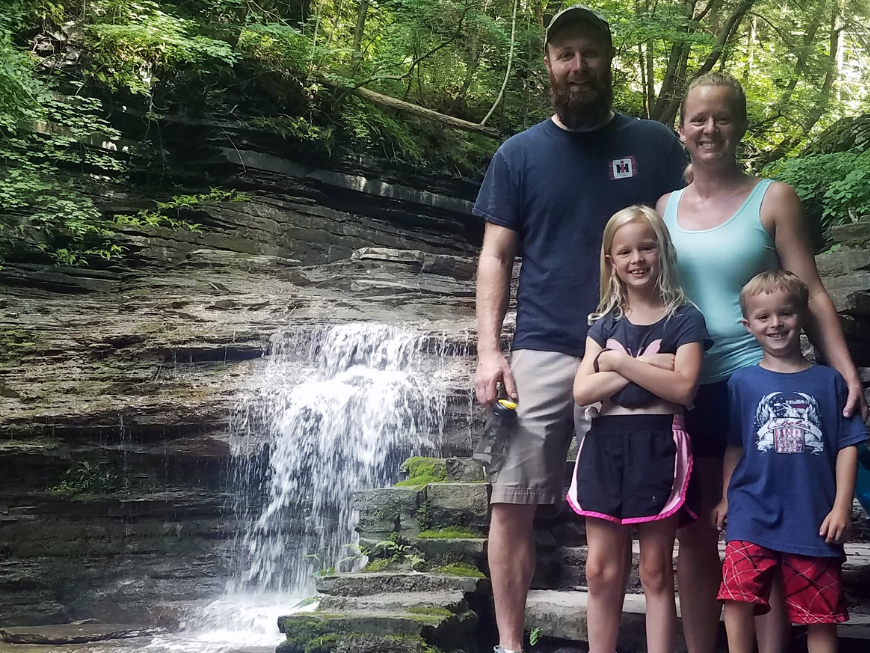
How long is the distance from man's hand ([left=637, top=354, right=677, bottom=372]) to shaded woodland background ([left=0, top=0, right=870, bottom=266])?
238 inches

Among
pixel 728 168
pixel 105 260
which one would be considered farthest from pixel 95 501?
pixel 728 168

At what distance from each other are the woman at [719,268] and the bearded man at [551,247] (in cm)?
23

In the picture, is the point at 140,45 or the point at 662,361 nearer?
the point at 662,361

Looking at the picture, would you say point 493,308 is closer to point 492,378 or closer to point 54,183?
point 492,378

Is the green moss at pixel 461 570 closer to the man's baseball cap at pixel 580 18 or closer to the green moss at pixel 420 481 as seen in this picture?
the green moss at pixel 420 481

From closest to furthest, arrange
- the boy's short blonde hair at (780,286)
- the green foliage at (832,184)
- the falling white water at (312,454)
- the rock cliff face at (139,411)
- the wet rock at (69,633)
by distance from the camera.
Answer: the boy's short blonde hair at (780,286) → the wet rock at (69,633) → the falling white water at (312,454) → the rock cliff face at (139,411) → the green foliage at (832,184)

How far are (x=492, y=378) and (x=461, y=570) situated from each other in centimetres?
143

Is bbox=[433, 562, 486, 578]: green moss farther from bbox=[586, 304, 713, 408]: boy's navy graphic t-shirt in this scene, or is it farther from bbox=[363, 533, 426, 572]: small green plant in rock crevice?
bbox=[586, 304, 713, 408]: boy's navy graphic t-shirt

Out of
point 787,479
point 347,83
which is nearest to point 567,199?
point 787,479

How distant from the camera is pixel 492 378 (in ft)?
7.15

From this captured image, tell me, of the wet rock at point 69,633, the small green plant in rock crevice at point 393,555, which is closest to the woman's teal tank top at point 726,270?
the small green plant in rock crevice at point 393,555

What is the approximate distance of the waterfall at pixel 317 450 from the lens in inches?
228

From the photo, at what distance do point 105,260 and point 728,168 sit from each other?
316 inches

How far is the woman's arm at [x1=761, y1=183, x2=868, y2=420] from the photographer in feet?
6.65
